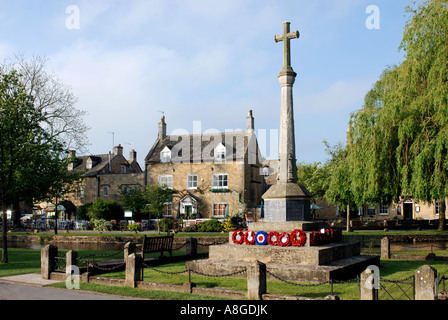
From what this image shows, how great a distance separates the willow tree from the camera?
16562mm

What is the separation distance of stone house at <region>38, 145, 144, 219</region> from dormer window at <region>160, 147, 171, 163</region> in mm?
3400

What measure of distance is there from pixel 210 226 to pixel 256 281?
80.0 ft

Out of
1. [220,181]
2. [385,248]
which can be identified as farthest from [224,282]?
[220,181]

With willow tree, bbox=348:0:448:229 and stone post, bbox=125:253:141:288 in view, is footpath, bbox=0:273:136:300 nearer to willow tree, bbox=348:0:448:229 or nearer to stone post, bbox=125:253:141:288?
stone post, bbox=125:253:141:288

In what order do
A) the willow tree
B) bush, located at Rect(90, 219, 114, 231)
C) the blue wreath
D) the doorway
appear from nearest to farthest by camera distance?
the blue wreath
the willow tree
bush, located at Rect(90, 219, 114, 231)
the doorway

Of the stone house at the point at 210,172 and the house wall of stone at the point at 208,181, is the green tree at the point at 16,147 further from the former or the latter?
the house wall of stone at the point at 208,181

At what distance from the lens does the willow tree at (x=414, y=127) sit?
16562mm

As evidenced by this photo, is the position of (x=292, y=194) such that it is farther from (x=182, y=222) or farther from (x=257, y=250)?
(x=182, y=222)

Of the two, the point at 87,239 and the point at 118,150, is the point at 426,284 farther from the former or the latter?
the point at 118,150

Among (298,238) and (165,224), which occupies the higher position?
(298,238)

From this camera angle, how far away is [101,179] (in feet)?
159

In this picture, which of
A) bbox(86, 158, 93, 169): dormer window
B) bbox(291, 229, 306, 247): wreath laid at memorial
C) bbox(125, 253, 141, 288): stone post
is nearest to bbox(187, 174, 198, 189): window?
bbox(86, 158, 93, 169): dormer window
